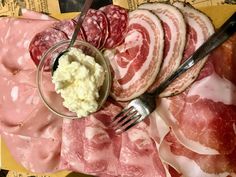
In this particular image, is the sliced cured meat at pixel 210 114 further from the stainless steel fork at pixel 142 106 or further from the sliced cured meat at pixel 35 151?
the sliced cured meat at pixel 35 151

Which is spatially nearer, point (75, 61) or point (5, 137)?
point (75, 61)

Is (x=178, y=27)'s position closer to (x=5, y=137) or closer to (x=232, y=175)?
(x=232, y=175)

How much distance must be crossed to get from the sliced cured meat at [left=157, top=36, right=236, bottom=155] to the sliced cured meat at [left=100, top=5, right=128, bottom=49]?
0.73 feet

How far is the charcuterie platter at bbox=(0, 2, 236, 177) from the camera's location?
39.4 inches

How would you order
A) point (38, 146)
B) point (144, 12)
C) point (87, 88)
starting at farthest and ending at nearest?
point (38, 146), point (144, 12), point (87, 88)

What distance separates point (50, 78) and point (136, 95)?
238 millimetres

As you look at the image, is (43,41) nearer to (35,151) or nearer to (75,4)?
(75,4)

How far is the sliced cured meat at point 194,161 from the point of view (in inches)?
39.2

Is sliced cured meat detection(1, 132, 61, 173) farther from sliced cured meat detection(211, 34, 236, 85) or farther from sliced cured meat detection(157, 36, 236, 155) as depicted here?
sliced cured meat detection(211, 34, 236, 85)

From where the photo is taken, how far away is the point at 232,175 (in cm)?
100

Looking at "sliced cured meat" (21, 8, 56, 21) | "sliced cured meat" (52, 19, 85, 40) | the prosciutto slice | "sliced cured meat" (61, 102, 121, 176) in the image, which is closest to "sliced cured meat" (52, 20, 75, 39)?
"sliced cured meat" (52, 19, 85, 40)

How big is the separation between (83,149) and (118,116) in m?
0.14

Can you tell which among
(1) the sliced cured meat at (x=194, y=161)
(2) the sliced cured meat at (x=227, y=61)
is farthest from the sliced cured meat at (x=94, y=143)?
(2) the sliced cured meat at (x=227, y=61)

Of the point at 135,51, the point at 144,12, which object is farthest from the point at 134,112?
the point at 144,12
